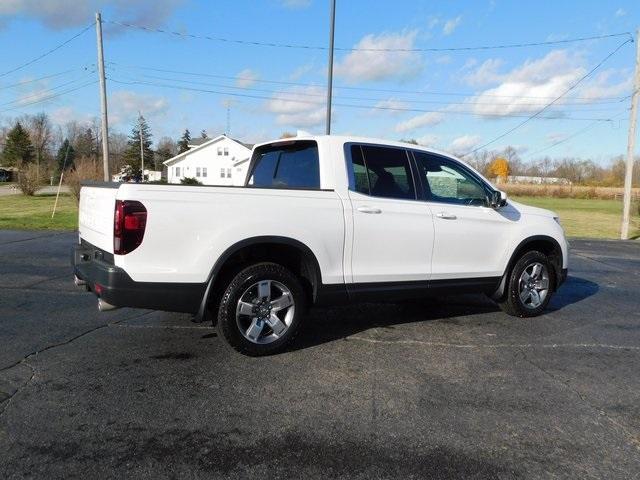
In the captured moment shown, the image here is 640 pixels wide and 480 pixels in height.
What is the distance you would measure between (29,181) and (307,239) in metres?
42.7

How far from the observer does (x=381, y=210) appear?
4.90 m

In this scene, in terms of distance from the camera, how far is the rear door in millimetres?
4820

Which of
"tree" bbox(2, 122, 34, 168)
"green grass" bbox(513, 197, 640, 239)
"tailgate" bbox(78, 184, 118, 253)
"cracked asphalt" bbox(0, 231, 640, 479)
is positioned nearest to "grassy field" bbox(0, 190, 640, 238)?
"green grass" bbox(513, 197, 640, 239)

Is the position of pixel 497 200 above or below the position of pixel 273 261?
above

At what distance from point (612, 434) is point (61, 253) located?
10342mm

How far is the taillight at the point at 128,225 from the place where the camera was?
393 cm

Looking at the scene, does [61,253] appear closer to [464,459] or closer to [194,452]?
[194,452]

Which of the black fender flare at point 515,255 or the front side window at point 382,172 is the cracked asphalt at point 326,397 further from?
the front side window at point 382,172

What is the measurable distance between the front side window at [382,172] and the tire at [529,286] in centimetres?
172

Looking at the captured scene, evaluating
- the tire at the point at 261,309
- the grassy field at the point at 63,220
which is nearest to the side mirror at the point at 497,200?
the tire at the point at 261,309

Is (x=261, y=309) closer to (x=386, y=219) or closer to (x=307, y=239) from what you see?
(x=307, y=239)

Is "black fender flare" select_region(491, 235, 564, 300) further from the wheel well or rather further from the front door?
the wheel well

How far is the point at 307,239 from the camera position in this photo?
4.52 m

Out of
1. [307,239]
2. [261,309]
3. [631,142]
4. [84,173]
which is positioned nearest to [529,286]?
[307,239]
